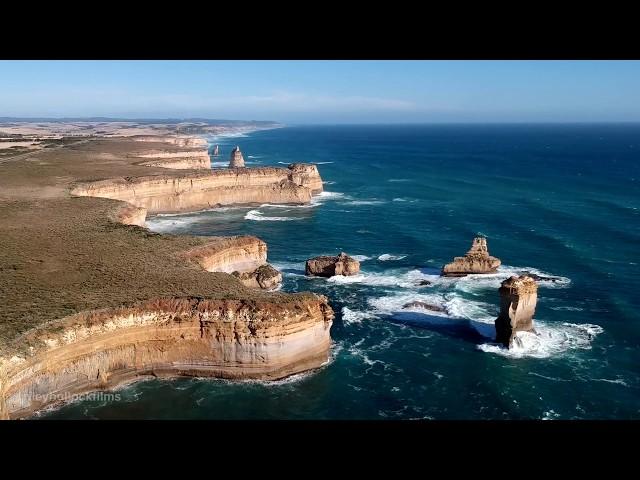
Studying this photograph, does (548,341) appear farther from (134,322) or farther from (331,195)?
(331,195)

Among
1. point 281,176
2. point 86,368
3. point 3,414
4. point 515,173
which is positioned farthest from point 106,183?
point 515,173

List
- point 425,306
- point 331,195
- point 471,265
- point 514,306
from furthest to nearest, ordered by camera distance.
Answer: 1. point 331,195
2. point 471,265
3. point 425,306
4. point 514,306

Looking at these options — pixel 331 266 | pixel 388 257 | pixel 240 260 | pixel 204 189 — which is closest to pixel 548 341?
pixel 331 266

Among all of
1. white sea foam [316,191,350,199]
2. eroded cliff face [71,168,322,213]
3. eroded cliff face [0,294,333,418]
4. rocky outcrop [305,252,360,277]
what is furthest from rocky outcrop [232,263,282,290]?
A: white sea foam [316,191,350,199]

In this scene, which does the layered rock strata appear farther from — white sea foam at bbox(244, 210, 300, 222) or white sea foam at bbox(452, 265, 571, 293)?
white sea foam at bbox(244, 210, 300, 222)
